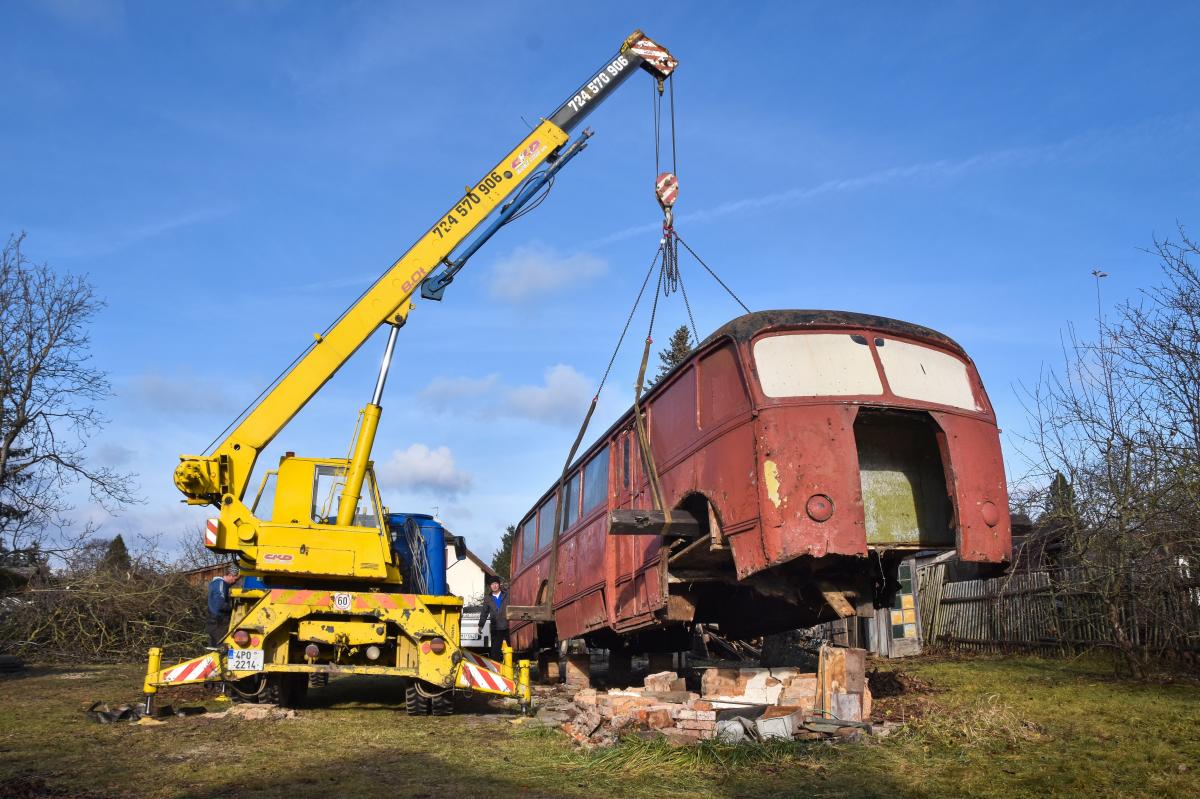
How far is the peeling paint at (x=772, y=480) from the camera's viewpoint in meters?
6.45

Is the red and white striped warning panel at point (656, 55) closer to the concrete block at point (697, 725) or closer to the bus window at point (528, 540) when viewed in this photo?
the bus window at point (528, 540)

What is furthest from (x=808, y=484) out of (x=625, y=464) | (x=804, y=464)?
(x=625, y=464)

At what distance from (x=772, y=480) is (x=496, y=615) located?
1256cm

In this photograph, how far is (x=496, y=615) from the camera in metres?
18.0

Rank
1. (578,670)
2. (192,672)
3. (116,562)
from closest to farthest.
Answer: (192,672) → (578,670) → (116,562)

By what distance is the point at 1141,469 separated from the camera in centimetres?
1051

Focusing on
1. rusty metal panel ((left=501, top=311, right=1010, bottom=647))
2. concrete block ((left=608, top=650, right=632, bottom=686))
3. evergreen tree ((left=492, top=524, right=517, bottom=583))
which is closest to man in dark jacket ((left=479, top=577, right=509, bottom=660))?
concrete block ((left=608, top=650, right=632, bottom=686))

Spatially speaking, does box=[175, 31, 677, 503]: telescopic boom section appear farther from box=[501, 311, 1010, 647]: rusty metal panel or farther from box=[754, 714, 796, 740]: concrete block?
box=[754, 714, 796, 740]: concrete block

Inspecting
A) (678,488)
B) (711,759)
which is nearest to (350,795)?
(711,759)

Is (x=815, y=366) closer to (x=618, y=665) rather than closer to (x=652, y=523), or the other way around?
(x=652, y=523)

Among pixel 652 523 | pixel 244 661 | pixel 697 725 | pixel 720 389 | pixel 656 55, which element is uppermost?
pixel 656 55

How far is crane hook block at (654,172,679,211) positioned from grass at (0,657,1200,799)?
20.2ft

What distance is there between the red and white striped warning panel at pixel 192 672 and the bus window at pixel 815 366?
19.4 feet

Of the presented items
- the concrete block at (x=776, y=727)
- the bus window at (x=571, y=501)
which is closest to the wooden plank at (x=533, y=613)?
the bus window at (x=571, y=501)
